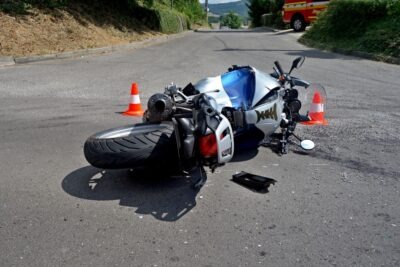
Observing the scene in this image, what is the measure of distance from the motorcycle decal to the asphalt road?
51 centimetres

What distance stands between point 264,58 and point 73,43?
6.51m

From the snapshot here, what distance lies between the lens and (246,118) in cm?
444

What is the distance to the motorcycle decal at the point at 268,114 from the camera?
4530 mm

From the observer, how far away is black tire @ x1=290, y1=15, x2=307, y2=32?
87.0 feet

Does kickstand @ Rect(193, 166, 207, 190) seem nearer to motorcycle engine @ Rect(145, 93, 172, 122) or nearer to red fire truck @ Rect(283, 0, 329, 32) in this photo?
motorcycle engine @ Rect(145, 93, 172, 122)

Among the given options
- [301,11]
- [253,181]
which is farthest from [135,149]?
[301,11]

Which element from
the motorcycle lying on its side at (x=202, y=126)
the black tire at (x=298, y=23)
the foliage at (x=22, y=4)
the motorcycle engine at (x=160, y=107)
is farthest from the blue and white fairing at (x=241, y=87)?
the black tire at (x=298, y=23)

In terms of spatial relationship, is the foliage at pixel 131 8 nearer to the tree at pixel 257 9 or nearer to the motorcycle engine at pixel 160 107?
the motorcycle engine at pixel 160 107

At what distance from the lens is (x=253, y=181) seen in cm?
414

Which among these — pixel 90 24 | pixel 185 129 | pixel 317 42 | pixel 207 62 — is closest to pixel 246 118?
pixel 185 129

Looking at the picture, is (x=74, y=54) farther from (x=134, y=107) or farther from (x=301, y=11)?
(x=301, y=11)

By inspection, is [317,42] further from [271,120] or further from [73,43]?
[271,120]

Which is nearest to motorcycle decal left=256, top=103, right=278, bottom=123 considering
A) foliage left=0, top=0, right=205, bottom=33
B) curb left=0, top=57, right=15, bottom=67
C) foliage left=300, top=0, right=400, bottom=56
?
curb left=0, top=57, right=15, bottom=67

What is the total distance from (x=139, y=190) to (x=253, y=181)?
3.58 feet
